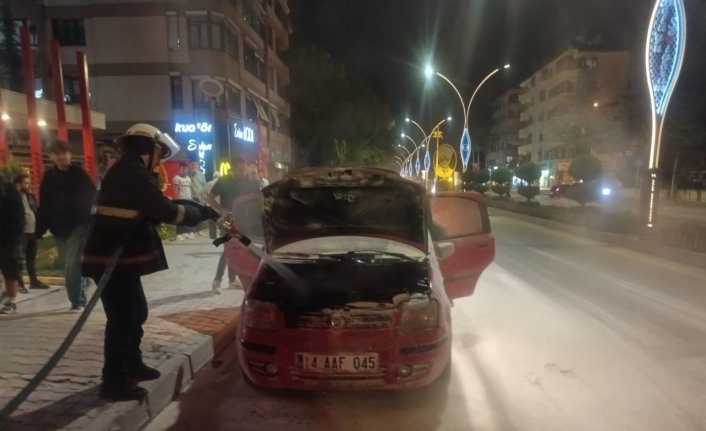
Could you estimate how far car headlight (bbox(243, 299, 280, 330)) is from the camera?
11.2 feet

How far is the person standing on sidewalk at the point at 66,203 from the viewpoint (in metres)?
5.07

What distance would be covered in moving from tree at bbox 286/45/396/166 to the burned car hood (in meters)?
42.8

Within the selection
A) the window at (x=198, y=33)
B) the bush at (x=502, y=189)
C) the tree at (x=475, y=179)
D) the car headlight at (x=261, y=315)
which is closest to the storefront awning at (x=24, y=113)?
the window at (x=198, y=33)

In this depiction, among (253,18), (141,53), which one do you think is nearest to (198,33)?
(141,53)

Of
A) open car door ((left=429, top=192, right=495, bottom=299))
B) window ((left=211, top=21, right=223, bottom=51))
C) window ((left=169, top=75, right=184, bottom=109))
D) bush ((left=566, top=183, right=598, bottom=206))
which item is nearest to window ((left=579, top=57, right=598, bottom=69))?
bush ((left=566, top=183, right=598, bottom=206))

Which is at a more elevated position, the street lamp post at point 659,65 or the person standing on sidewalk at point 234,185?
the street lamp post at point 659,65

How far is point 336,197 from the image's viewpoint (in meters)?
4.69

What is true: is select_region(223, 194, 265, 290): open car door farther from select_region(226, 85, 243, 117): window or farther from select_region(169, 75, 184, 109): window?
select_region(169, 75, 184, 109): window

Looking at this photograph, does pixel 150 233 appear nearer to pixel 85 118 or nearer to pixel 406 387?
pixel 406 387

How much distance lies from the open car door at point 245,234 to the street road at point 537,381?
0.92 m

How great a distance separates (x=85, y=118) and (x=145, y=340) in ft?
37.1

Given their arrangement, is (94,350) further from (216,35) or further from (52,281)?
(216,35)

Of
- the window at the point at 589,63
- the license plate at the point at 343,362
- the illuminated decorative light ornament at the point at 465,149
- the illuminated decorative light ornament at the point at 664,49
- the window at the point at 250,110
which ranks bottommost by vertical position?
the license plate at the point at 343,362

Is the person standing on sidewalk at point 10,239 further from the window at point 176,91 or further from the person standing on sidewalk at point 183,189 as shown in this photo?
the window at point 176,91
